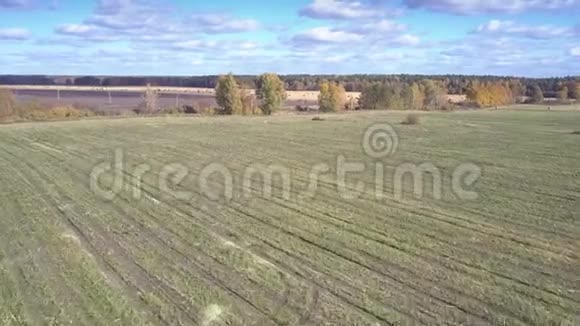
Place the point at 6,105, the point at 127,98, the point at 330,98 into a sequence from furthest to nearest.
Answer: the point at 127,98 → the point at 330,98 → the point at 6,105

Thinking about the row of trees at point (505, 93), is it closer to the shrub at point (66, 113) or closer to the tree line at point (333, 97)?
the tree line at point (333, 97)

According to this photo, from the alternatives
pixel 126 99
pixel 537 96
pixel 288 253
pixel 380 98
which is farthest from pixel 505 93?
pixel 288 253

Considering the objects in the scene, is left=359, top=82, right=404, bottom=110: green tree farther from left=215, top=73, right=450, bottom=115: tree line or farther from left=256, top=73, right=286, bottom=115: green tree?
left=256, top=73, right=286, bottom=115: green tree

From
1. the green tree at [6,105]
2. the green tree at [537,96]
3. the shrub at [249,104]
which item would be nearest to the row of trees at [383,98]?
the shrub at [249,104]

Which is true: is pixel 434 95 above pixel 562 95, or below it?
below

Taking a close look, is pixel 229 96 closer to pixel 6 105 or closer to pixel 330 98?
pixel 330 98
